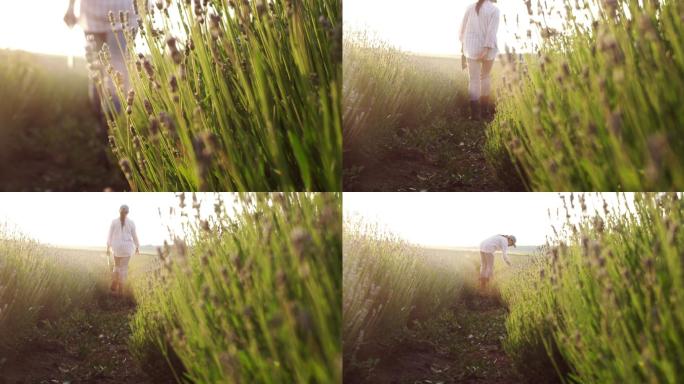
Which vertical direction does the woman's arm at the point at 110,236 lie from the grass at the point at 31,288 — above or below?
above

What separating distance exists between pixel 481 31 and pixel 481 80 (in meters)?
0.20

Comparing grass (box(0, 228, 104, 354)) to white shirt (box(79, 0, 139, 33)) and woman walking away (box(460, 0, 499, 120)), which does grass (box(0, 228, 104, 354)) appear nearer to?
white shirt (box(79, 0, 139, 33))

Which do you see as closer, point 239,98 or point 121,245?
point 239,98

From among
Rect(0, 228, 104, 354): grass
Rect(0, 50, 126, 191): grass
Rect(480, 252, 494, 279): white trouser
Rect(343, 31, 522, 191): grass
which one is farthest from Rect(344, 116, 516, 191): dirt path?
Rect(0, 228, 104, 354): grass

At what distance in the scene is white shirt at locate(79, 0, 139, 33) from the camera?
277 centimetres

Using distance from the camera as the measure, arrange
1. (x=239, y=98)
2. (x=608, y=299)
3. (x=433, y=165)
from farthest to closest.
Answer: (x=433, y=165)
(x=239, y=98)
(x=608, y=299)

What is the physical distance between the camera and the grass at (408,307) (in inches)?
107

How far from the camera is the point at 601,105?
100 inches

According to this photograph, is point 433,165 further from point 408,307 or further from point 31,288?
point 31,288

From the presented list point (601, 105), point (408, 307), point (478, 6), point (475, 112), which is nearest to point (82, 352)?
point (408, 307)

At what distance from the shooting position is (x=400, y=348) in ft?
9.04

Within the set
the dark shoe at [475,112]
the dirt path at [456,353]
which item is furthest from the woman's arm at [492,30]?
the dirt path at [456,353]

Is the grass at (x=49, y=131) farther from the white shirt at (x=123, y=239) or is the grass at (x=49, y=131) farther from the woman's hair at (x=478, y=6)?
the woman's hair at (x=478, y=6)

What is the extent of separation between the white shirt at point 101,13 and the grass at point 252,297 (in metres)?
0.84
